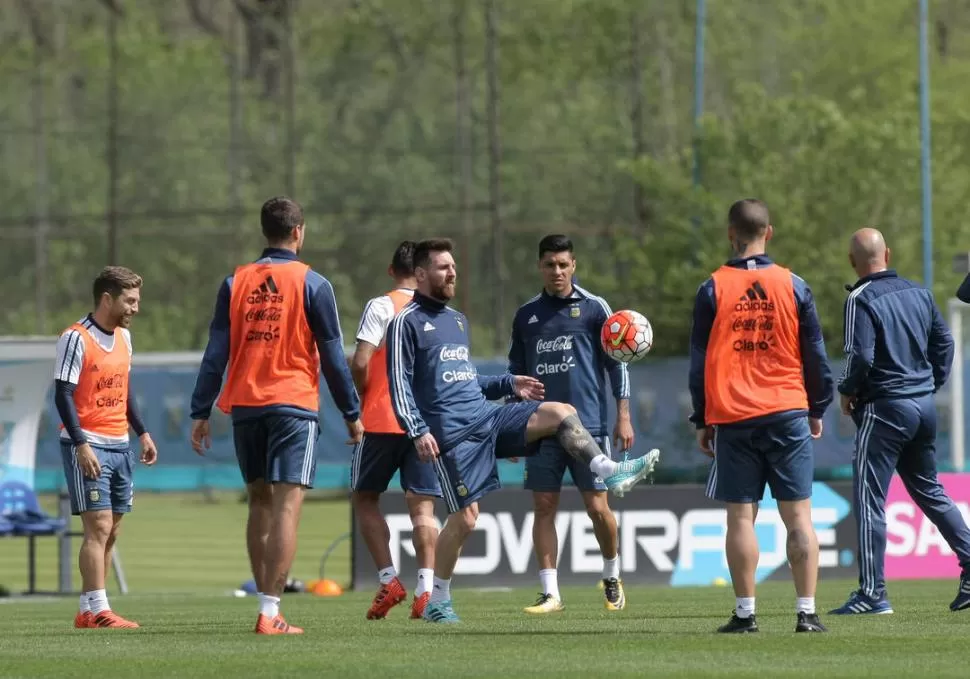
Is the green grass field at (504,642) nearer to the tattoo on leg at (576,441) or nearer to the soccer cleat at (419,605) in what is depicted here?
the soccer cleat at (419,605)

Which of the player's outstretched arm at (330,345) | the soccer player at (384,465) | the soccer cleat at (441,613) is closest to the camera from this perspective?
the player's outstretched arm at (330,345)

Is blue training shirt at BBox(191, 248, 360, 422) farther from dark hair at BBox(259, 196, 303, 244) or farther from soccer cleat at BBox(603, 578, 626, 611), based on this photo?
soccer cleat at BBox(603, 578, 626, 611)

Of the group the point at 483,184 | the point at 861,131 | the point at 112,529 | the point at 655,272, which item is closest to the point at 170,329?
the point at 483,184

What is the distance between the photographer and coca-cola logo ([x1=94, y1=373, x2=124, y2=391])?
1232 cm

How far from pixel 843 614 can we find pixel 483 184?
4254 centimetres

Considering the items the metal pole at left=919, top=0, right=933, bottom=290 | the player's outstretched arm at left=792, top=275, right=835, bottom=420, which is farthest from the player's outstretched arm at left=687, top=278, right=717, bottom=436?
the metal pole at left=919, top=0, right=933, bottom=290

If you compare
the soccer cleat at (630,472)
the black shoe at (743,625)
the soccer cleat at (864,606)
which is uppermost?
the soccer cleat at (630,472)

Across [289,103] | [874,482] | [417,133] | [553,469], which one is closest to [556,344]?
[553,469]

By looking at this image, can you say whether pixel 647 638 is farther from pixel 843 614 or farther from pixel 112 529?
pixel 112 529

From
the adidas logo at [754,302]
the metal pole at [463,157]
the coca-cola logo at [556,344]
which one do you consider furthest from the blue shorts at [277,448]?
the metal pole at [463,157]

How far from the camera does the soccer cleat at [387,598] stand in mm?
12117

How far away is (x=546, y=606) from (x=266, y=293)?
11.1 feet

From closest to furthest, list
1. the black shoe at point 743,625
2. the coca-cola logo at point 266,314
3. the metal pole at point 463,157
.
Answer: the black shoe at point 743,625 < the coca-cola logo at point 266,314 < the metal pole at point 463,157

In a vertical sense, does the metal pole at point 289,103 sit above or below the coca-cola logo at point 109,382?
above
